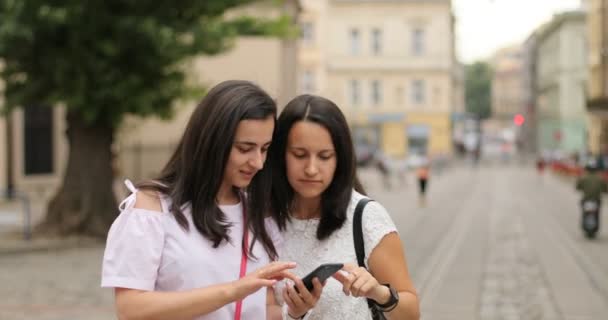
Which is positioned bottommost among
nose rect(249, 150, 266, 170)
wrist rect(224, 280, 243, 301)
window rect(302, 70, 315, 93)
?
wrist rect(224, 280, 243, 301)

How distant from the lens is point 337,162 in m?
3.00

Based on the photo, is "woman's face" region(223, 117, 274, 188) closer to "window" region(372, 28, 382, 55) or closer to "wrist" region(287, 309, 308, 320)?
"wrist" region(287, 309, 308, 320)

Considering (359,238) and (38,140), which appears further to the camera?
(38,140)

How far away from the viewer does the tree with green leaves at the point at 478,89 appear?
131625mm

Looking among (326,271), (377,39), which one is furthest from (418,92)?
(326,271)

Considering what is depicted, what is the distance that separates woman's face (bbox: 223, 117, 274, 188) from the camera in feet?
8.98

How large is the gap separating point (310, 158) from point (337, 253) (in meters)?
0.31

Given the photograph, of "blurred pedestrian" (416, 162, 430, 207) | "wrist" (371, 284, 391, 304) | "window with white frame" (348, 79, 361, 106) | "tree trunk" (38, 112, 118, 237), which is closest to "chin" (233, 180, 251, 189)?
"wrist" (371, 284, 391, 304)

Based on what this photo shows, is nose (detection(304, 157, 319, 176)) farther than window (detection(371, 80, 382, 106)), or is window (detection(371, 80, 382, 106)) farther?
window (detection(371, 80, 382, 106))

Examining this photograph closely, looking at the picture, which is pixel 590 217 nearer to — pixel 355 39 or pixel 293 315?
pixel 293 315

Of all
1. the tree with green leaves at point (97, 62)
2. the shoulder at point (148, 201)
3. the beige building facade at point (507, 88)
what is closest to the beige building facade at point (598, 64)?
the tree with green leaves at point (97, 62)

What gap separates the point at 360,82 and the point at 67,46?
53.7m

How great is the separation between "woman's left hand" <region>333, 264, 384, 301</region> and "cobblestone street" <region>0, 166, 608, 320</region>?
275 inches

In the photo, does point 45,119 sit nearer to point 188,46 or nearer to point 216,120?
point 188,46
